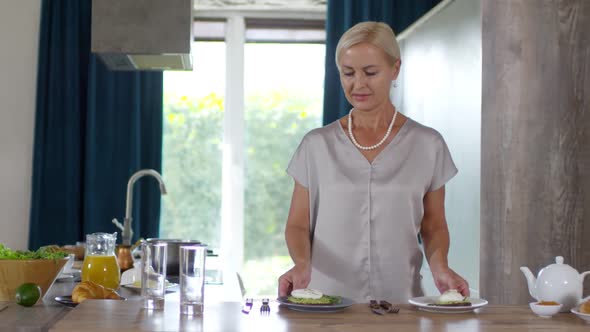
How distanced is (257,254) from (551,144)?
10.4 ft

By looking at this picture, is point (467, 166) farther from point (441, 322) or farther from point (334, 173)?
point (441, 322)

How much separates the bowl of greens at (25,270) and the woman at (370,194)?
0.69 meters

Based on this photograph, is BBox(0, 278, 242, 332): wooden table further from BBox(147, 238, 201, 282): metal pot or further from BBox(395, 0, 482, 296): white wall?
BBox(395, 0, 482, 296): white wall

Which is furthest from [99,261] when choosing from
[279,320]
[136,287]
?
[279,320]

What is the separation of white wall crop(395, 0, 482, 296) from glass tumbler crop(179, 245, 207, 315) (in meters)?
1.85

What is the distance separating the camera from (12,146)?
5.65 m

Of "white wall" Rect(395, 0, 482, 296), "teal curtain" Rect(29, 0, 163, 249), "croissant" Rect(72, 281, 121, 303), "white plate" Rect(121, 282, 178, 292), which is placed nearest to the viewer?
"croissant" Rect(72, 281, 121, 303)

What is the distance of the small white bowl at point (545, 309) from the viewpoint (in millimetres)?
1900

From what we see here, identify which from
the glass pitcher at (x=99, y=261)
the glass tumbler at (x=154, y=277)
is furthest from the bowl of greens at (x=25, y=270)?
the glass tumbler at (x=154, y=277)

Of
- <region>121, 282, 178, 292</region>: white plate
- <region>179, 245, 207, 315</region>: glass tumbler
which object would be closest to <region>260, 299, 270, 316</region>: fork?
<region>179, 245, 207, 315</region>: glass tumbler

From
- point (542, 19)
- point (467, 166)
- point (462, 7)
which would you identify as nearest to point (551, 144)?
point (542, 19)

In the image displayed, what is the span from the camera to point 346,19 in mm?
5637

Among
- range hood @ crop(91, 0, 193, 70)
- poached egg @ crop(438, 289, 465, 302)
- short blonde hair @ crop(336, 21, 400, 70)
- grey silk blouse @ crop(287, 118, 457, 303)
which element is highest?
range hood @ crop(91, 0, 193, 70)

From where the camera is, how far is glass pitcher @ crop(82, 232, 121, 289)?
2672mm
